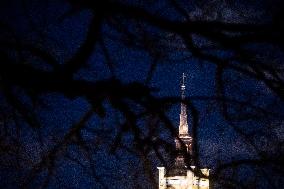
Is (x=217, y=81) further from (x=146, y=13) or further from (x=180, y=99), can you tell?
(x=146, y=13)

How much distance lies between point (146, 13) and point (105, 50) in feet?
3.74

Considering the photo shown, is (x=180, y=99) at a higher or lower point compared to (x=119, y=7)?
lower

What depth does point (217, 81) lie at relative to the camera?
17.4 ft

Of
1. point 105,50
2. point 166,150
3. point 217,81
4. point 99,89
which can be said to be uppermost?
point 105,50

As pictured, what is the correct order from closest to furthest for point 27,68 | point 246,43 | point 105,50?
1. point 27,68
2. point 246,43
3. point 105,50

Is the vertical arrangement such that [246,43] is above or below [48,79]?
above

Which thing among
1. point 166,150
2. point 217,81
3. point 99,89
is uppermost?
point 217,81

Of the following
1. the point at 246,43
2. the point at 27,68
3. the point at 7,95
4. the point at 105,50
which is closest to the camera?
the point at 27,68

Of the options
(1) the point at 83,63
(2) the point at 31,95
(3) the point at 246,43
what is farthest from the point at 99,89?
(3) the point at 246,43

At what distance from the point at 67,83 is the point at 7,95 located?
1.10m

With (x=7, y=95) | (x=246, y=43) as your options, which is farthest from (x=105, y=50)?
(x=246, y=43)

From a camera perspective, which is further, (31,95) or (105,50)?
(105,50)

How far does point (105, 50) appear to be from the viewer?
5453mm

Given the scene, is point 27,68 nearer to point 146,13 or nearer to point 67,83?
point 67,83
